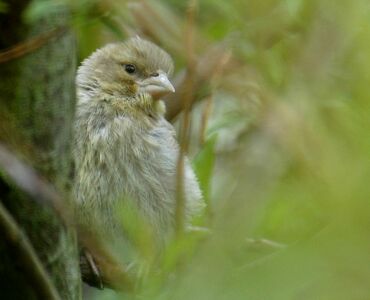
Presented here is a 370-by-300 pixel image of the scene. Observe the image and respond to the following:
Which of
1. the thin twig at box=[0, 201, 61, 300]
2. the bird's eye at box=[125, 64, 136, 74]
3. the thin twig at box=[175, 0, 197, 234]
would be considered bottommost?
the bird's eye at box=[125, 64, 136, 74]

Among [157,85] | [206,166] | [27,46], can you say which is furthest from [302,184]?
[157,85]

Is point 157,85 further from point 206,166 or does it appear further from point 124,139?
point 206,166

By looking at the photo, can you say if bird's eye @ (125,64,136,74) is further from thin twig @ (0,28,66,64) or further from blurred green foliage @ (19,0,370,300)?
blurred green foliage @ (19,0,370,300)

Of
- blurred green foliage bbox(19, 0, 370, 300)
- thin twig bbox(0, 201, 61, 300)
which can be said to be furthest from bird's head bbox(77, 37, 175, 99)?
blurred green foliage bbox(19, 0, 370, 300)

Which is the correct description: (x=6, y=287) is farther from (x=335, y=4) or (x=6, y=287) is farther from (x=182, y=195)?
(x=335, y=4)

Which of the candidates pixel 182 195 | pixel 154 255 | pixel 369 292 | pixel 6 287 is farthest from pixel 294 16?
pixel 6 287
